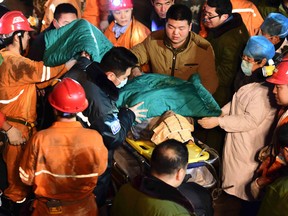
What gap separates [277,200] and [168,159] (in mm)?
777

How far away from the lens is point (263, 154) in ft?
14.6

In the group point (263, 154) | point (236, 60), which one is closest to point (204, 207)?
point (263, 154)

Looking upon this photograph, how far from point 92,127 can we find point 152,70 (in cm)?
173

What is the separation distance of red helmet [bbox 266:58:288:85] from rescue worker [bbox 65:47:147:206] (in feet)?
3.89

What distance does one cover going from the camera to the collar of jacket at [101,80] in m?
3.89

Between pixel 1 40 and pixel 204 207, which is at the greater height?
pixel 1 40

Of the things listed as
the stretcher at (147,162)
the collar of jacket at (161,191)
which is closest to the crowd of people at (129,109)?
the collar of jacket at (161,191)

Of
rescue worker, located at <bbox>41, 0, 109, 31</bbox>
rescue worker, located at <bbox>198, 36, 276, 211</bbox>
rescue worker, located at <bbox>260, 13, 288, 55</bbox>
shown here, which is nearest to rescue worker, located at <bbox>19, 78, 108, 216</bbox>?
rescue worker, located at <bbox>198, 36, 276, 211</bbox>

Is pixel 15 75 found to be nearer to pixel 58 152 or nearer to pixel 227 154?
pixel 58 152

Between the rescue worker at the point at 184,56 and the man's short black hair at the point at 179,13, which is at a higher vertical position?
the man's short black hair at the point at 179,13

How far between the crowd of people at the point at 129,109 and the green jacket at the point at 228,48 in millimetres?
11

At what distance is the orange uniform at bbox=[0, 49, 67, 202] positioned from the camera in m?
4.43

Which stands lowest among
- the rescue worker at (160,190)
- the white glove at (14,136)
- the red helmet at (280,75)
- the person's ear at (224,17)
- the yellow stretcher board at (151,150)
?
the white glove at (14,136)

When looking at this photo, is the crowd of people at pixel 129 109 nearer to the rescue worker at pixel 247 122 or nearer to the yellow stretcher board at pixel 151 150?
the rescue worker at pixel 247 122
